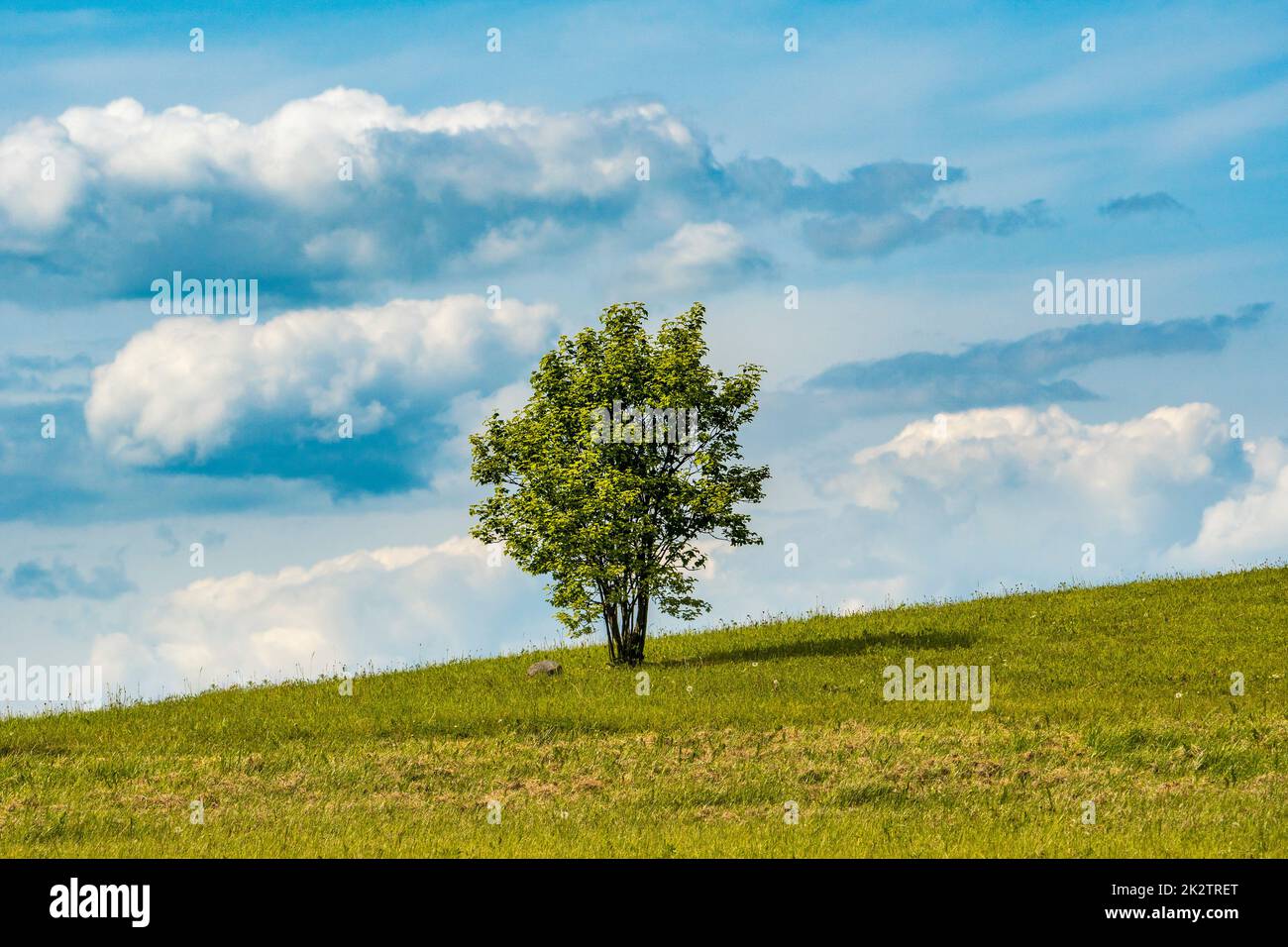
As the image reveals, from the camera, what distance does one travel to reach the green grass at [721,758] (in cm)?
2100

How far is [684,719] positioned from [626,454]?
37.6 feet

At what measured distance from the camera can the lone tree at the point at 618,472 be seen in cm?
3994

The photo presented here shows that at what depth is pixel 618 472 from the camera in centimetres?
4009

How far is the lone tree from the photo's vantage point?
131 feet

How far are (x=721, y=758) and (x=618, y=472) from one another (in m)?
14.2

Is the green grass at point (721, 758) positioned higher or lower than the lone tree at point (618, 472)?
lower

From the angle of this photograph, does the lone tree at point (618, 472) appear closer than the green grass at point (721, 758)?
No

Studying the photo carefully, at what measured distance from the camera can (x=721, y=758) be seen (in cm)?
2756

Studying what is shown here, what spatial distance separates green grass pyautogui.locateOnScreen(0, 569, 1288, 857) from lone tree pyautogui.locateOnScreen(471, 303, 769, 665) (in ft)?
9.15

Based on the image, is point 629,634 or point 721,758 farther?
point 629,634

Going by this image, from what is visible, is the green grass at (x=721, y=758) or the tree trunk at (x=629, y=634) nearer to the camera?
the green grass at (x=721, y=758)

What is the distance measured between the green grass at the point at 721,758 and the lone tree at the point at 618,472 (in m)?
2.79
